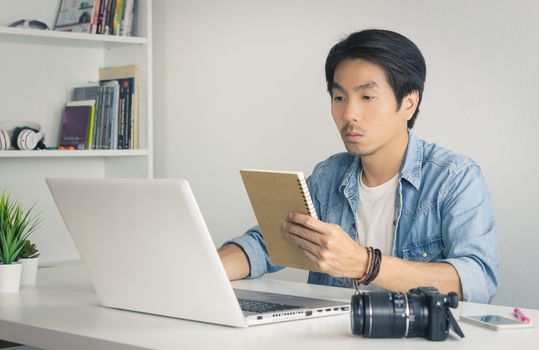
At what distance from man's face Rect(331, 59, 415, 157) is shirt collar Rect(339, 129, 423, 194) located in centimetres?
6

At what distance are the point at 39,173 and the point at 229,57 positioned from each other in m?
0.95

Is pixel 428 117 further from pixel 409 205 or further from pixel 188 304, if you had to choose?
pixel 188 304

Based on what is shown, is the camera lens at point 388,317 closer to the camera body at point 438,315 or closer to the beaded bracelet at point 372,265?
the camera body at point 438,315

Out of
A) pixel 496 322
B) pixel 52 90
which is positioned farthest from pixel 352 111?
pixel 52 90

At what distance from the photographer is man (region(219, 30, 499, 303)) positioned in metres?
2.05

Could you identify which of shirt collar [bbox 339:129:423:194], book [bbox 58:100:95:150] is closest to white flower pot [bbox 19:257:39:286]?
shirt collar [bbox 339:129:423:194]

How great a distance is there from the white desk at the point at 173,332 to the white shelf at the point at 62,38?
1752 millimetres

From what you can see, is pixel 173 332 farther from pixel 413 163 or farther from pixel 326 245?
pixel 413 163

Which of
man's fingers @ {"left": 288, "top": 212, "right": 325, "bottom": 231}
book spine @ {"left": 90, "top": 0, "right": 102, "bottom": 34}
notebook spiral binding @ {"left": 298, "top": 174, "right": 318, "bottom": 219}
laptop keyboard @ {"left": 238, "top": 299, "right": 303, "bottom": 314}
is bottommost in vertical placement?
laptop keyboard @ {"left": 238, "top": 299, "right": 303, "bottom": 314}

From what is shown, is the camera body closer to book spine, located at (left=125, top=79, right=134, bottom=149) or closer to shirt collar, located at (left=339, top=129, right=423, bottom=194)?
shirt collar, located at (left=339, top=129, right=423, bottom=194)

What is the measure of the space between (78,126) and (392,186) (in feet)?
5.99

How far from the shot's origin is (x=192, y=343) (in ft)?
4.67

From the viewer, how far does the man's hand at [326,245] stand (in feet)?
5.70

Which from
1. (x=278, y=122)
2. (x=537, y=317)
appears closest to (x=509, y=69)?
(x=278, y=122)
